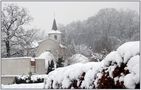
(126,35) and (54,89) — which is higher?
(126,35)

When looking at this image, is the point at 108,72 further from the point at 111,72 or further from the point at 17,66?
the point at 17,66

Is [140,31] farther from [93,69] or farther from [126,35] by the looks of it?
[126,35]

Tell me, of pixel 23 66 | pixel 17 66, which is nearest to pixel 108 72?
pixel 17 66

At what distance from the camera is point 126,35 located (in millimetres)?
4402

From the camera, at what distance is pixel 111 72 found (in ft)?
8.43

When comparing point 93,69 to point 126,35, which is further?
point 126,35

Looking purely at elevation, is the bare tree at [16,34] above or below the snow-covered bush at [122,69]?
below

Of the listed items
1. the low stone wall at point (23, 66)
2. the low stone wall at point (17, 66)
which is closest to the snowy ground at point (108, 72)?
the low stone wall at point (17, 66)

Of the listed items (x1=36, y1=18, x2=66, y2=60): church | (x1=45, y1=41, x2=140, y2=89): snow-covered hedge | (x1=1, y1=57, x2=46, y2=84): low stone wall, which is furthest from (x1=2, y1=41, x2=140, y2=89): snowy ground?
(x1=36, y1=18, x2=66, y2=60): church

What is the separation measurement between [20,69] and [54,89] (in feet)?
12.3

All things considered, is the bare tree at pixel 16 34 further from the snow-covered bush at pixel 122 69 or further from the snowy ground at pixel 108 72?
the snow-covered bush at pixel 122 69

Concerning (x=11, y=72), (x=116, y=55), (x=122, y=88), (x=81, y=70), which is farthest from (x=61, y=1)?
(x=11, y=72)

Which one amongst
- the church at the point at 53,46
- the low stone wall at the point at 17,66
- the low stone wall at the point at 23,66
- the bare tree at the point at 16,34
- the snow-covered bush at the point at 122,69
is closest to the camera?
the snow-covered bush at the point at 122,69

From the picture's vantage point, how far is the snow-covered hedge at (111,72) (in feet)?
7.89
